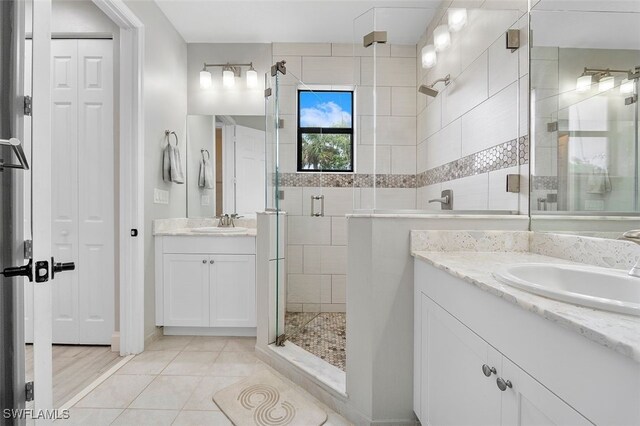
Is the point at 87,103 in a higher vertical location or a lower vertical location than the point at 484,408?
higher

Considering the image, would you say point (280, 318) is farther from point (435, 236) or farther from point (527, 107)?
point (527, 107)

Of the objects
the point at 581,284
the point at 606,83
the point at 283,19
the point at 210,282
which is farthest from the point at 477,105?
the point at 210,282

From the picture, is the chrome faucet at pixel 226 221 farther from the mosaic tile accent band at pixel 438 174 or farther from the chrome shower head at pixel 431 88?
the chrome shower head at pixel 431 88

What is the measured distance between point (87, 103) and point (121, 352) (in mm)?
1872

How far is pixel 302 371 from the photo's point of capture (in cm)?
178

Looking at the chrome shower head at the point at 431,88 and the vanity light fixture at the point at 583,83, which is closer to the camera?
the vanity light fixture at the point at 583,83

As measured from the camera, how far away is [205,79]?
115 inches

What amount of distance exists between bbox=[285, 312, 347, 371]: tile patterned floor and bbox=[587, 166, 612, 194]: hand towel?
150 centimetres

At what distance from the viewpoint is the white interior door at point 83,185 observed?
2229 millimetres

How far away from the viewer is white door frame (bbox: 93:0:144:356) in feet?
7.05

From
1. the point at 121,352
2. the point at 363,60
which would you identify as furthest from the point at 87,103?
the point at 363,60

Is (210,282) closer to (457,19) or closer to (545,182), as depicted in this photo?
(545,182)

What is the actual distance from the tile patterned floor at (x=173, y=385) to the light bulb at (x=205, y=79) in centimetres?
237

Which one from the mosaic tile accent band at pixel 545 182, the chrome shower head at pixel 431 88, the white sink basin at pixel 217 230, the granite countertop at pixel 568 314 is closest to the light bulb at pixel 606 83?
the mosaic tile accent band at pixel 545 182
